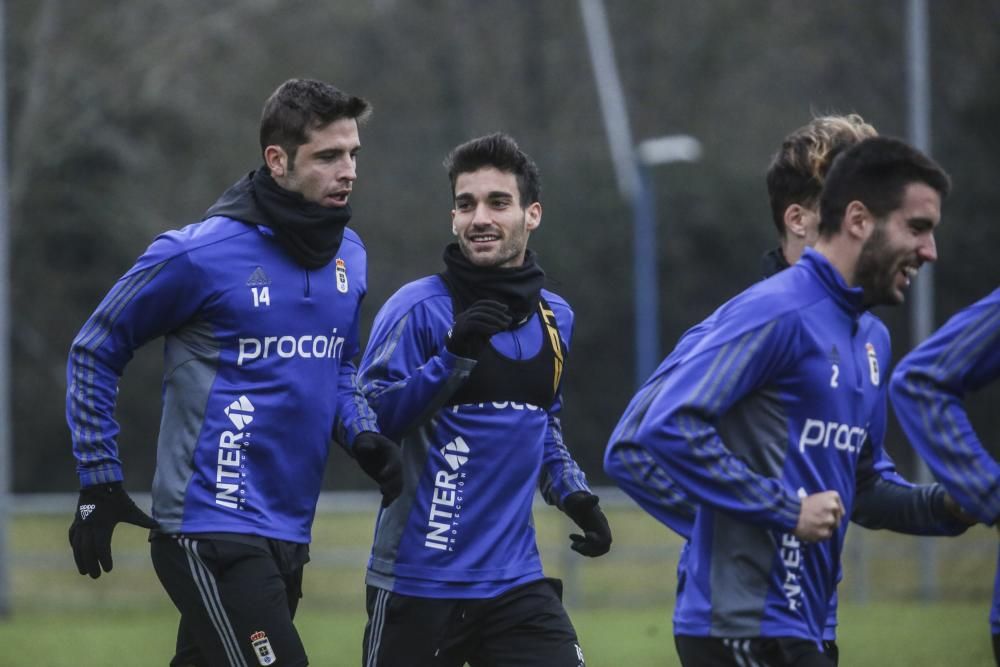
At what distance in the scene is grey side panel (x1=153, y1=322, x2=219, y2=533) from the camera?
5496 mm

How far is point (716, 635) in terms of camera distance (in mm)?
4301

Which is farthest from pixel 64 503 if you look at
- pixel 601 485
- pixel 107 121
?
pixel 107 121

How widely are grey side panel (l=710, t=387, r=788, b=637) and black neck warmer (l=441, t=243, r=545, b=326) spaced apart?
63.5 inches

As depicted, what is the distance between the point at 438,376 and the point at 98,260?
21.1m

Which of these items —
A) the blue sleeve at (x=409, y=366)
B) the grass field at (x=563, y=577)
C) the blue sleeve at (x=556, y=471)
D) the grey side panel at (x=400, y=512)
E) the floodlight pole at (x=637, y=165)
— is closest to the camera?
the blue sleeve at (x=409, y=366)

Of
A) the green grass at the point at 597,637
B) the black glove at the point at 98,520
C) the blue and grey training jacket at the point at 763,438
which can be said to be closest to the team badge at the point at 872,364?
the blue and grey training jacket at the point at 763,438

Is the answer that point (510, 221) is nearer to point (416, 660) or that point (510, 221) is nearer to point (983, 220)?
point (416, 660)

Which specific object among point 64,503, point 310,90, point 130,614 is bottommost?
point 130,614

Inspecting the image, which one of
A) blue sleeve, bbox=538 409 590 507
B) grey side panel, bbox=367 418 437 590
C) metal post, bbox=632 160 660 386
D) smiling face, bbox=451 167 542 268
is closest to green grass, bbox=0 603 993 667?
metal post, bbox=632 160 660 386

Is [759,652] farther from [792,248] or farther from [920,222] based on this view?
[792,248]

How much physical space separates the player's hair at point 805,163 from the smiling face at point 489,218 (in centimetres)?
101

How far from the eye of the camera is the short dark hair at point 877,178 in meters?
4.32

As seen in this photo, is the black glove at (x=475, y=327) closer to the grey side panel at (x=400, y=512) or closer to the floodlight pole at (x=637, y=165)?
the grey side panel at (x=400, y=512)

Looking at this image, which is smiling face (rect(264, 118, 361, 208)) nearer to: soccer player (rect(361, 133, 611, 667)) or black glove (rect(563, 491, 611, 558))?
soccer player (rect(361, 133, 611, 667))
